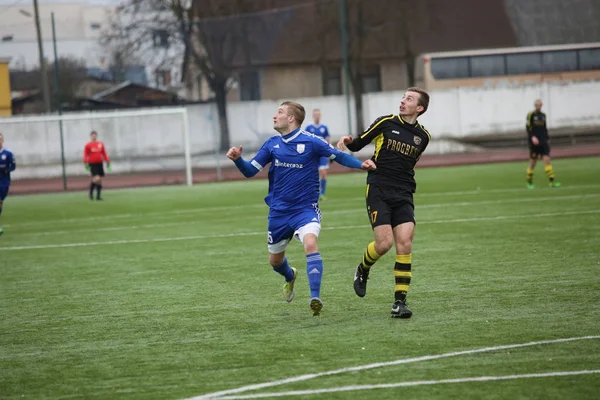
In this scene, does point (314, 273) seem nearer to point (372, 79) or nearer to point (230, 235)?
point (230, 235)

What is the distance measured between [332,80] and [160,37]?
11559 mm

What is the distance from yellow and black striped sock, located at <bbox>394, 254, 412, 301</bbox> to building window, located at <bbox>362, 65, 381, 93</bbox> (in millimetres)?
44307

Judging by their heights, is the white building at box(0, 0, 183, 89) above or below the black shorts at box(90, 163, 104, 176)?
above

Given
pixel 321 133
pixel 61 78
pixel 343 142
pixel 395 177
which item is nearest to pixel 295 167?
pixel 343 142

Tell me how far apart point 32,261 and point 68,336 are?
708 cm

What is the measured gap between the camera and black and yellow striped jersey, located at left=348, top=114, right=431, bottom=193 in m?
9.62

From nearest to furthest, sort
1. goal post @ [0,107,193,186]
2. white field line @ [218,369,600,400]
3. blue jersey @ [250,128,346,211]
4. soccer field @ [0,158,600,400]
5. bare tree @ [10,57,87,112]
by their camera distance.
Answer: white field line @ [218,369,600,400] → soccer field @ [0,158,600,400] → blue jersey @ [250,128,346,211] → goal post @ [0,107,193,186] → bare tree @ [10,57,87,112]

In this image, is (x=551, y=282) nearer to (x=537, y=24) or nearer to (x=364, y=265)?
(x=364, y=265)

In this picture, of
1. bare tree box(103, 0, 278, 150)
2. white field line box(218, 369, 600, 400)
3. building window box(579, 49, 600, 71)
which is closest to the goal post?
bare tree box(103, 0, 278, 150)

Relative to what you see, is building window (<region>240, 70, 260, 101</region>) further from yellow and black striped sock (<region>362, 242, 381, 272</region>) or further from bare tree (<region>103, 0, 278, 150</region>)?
yellow and black striped sock (<region>362, 242, 381, 272</region>)

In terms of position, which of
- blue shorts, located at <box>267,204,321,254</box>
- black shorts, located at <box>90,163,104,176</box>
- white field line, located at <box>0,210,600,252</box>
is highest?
black shorts, located at <box>90,163,104,176</box>

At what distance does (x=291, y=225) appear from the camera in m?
9.66

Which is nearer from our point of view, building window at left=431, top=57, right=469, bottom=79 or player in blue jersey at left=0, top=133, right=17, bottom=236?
player in blue jersey at left=0, top=133, right=17, bottom=236

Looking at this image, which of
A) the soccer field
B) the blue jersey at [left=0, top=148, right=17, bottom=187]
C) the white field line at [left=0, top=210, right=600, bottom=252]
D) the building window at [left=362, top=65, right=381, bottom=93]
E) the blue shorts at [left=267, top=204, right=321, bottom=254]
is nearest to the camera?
the soccer field
